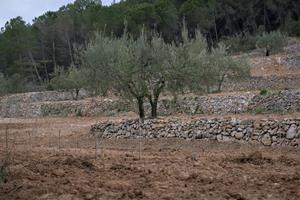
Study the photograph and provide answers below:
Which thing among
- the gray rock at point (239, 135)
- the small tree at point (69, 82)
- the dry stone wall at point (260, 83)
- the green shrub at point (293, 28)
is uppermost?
the green shrub at point (293, 28)

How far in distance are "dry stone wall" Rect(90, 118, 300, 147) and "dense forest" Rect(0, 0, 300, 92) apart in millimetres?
40399

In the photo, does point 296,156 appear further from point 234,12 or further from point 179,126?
point 234,12

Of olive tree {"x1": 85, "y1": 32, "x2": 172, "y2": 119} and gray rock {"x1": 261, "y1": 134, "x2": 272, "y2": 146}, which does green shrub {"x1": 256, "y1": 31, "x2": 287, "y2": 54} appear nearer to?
olive tree {"x1": 85, "y1": 32, "x2": 172, "y2": 119}

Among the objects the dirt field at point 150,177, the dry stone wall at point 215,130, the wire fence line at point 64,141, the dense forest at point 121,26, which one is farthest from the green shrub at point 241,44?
the dirt field at point 150,177

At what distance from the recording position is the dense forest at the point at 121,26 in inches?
2518

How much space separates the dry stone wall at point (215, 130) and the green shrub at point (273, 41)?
121ft

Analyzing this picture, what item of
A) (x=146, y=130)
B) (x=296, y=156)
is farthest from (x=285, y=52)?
(x=296, y=156)

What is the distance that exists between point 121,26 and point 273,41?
1895 centimetres

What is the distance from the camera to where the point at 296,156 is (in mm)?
13320

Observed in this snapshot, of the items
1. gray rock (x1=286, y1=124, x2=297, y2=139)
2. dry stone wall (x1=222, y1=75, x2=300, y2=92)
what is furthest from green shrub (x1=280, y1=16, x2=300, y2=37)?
gray rock (x1=286, y1=124, x2=297, y2=139)

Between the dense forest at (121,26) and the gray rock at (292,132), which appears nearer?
the gray rock at (292,132)

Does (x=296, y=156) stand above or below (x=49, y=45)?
below

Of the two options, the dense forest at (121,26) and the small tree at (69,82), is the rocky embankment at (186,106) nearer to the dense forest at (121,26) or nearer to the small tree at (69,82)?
the small tree at (69,82)

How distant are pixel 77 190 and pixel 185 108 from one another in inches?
923
